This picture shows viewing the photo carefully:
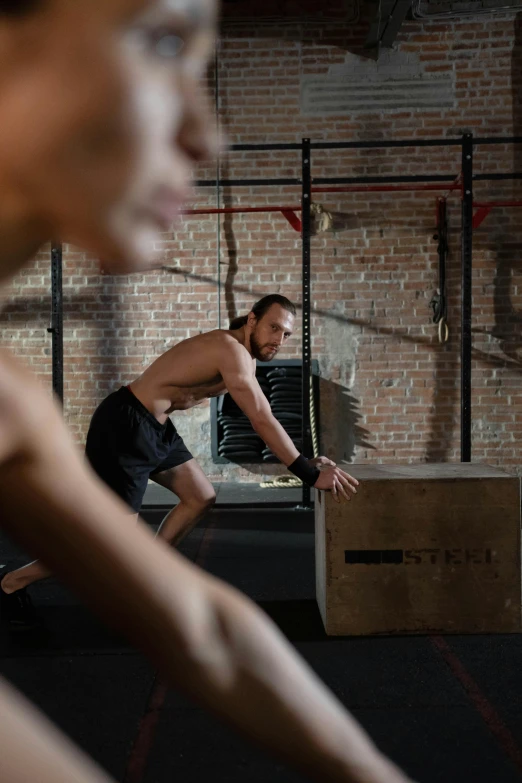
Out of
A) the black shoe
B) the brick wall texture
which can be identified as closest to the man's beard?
the black shoe

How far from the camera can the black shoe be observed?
3.27 m

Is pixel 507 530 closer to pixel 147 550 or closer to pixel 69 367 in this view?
pixel 147 550

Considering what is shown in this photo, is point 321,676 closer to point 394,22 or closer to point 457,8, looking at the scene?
point 394,22

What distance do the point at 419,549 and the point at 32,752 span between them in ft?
9.11

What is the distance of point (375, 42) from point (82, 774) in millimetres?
7394

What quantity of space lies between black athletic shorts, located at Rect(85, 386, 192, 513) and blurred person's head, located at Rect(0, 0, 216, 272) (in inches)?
113

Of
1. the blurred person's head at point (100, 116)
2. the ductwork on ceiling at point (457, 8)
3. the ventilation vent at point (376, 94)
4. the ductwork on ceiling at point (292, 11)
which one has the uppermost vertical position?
the ductwork on ceiling at point (292, 11)

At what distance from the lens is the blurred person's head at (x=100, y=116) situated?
42 cm

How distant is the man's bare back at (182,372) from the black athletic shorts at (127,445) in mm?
58

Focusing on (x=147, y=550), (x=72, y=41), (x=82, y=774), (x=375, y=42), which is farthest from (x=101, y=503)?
(x=375, y=42)

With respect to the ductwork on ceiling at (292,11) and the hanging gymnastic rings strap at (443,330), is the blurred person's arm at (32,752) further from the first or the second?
the ductwork on ceiling at (292,11)

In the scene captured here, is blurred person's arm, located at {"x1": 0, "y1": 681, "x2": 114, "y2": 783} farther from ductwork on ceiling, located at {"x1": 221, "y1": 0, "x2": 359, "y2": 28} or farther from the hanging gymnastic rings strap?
ductwork on ceiling, located at {"x1": 221, "y1": 0, "x2": 359, "y2": 28}

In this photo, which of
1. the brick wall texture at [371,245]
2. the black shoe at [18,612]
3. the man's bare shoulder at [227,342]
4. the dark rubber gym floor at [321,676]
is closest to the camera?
the dark rubber gym floor at [321,676]

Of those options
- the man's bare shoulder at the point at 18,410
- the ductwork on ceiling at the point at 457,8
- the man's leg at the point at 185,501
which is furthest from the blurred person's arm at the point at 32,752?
the ductwork on ceiling at the point at 457,8
